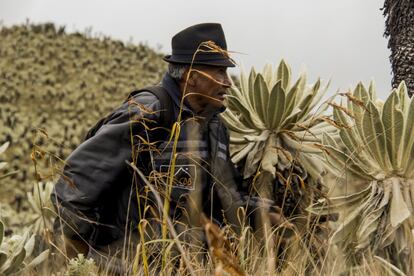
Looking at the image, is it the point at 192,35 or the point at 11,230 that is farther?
the point at 11,230

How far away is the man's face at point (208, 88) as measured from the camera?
13.6 ft

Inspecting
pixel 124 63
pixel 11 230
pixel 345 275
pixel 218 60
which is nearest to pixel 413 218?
pixel 345 275

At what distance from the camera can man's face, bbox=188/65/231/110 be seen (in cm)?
414

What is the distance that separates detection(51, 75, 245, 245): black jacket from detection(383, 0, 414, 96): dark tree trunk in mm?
1190

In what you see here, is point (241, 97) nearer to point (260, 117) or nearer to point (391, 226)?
point (260, 117)

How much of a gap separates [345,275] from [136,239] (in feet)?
3.94

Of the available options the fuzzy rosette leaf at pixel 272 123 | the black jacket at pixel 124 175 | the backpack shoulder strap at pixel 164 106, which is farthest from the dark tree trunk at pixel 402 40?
the backpack shoulder strap at pixel 164 106

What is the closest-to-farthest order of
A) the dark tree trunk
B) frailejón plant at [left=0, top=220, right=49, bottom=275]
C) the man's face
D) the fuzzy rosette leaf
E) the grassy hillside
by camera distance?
1. frailejón plant at [left=0, top=220, right=49, bottom=275]
2. the man's face
3. the fuzzy rosette leaf
4. the dark tree trunk
5. the grassy hillside

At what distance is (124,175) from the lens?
401 cm

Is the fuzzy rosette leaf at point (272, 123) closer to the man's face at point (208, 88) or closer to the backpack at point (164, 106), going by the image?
the man's face at point (208, 88)

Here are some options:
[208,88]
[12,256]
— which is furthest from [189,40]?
[12,256]

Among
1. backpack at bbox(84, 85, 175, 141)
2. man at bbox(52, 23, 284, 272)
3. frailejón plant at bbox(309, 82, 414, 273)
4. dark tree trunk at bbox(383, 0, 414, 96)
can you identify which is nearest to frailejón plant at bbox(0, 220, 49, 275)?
man at bbox(52, 23, 284, 272)

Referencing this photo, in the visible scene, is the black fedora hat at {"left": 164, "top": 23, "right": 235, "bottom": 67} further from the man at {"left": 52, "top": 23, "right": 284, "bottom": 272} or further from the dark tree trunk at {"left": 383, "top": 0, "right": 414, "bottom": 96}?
the dark tree trunk at {"left": 383, "top": 0, "right": 414, "bottom": 96}

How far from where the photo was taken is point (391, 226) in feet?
12.1
